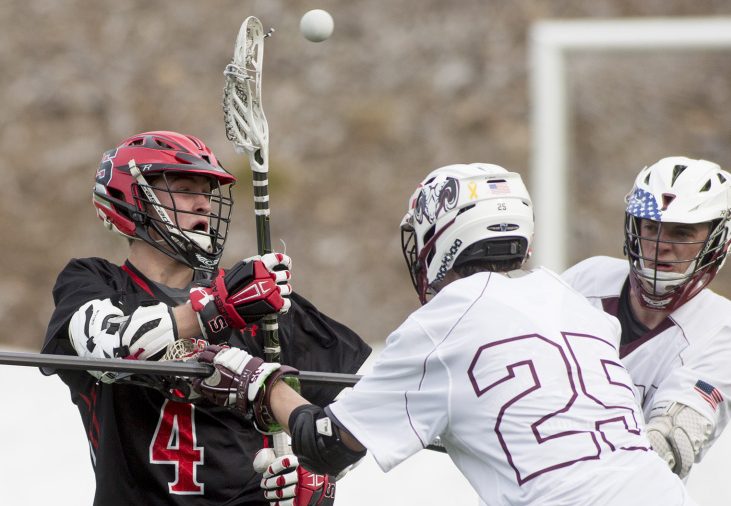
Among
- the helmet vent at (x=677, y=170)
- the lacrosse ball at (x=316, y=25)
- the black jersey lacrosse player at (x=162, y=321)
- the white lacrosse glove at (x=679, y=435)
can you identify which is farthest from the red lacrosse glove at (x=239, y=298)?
the helmet vent at (x=677, y=170)

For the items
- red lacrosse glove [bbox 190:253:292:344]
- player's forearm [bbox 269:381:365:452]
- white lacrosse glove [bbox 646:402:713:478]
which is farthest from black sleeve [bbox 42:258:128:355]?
white lacrosse glove [bbox 646:402:713:478]

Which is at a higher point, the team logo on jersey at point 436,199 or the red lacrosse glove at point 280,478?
the team logo on jersey at point 436,199

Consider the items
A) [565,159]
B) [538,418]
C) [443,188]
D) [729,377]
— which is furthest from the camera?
[565,159]

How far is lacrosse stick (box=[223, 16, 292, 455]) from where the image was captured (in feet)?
10.6

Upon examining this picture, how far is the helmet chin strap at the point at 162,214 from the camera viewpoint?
3.15 meters

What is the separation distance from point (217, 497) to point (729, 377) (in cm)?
139

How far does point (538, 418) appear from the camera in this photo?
2498 mm

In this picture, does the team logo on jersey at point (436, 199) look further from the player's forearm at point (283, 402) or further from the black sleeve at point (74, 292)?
the black sleeve at point (74, 292)

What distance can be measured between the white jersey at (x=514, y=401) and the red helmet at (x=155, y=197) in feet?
2.38

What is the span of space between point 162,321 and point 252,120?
654 millimetres

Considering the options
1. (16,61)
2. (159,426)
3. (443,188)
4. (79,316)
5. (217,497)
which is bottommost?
(217,497)

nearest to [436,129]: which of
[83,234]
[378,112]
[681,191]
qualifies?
[378,112]

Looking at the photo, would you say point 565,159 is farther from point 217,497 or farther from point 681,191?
point 217,497

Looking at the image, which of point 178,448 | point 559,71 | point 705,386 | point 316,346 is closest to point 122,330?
point 178,448
